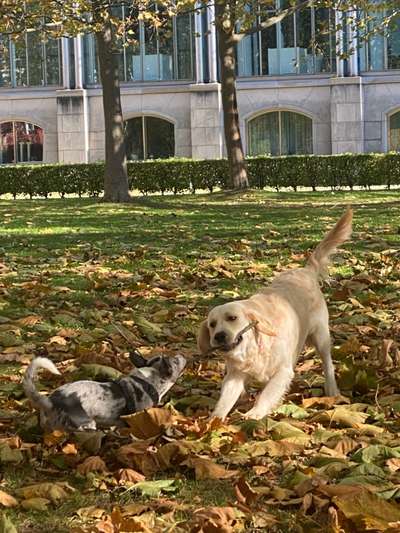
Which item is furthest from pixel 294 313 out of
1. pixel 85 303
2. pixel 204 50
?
pixel 204 50

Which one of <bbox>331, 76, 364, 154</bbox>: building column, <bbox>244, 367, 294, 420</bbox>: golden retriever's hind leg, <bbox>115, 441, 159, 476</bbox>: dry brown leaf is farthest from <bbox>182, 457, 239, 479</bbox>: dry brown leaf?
<bbox>331, 76, 364, 154</bbox>: building column

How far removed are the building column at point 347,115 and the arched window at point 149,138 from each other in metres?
6.70

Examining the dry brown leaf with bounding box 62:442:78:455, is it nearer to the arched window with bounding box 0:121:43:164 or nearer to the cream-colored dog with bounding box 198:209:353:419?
the cream-colored dog with bounding box 198:209:353:419

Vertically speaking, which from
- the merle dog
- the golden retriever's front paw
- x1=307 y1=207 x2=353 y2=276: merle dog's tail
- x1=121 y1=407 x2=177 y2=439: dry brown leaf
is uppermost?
x1=307 y1=207 x2=353 y2=276: merle dog's tail

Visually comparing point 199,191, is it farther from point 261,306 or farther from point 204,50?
point 261,306

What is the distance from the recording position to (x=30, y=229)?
14.8 m

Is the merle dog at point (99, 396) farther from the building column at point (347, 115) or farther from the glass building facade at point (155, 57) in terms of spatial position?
the glass building facade at point (155, 57)

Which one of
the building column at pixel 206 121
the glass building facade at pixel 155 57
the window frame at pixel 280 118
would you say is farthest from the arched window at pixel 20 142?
the window frame at pixel 280 118

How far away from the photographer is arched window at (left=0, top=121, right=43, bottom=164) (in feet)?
132

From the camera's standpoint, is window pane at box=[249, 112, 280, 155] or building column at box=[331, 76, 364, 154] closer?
building column at box=[331, 76, 364, 154]

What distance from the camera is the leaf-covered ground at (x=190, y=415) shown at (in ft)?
10.4

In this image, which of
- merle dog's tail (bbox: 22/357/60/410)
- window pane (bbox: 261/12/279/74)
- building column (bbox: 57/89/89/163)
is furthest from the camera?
window pane (bbox: 261/12/279/74)

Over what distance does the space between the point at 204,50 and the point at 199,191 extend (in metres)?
11.6

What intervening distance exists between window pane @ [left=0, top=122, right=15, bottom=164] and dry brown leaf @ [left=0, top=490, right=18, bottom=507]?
126 ft
